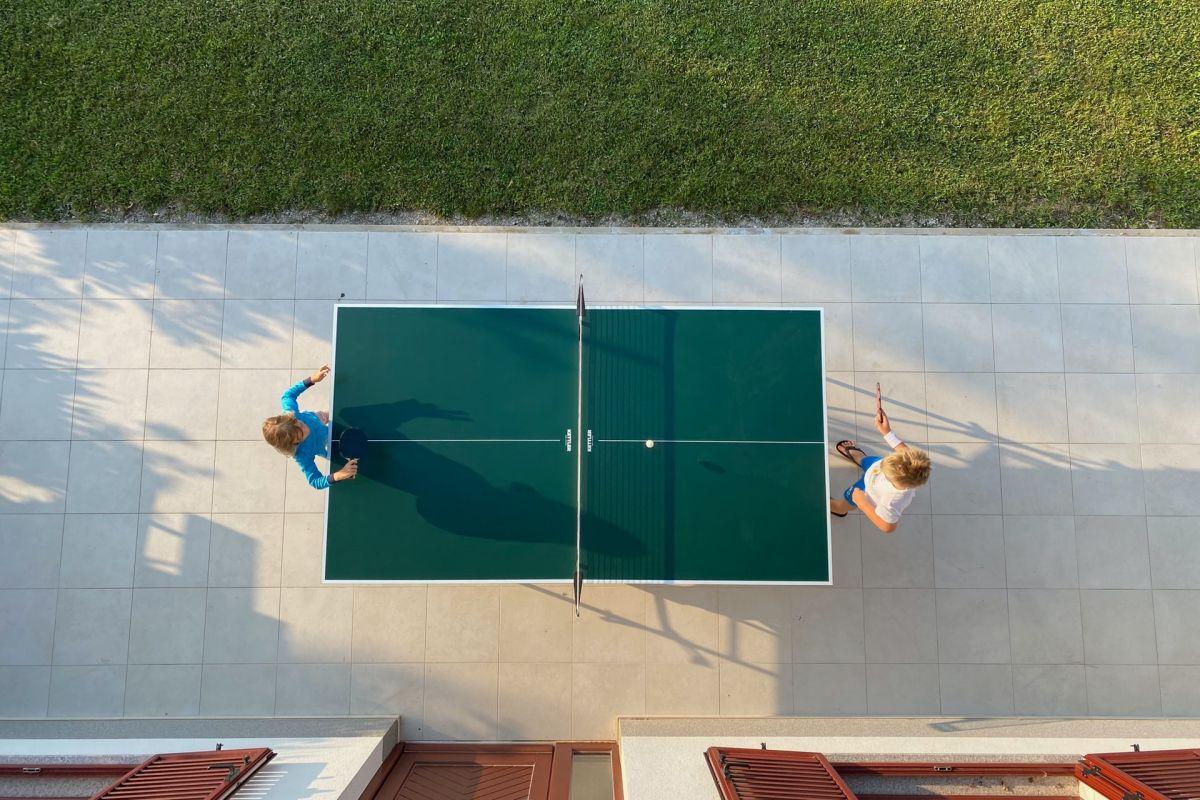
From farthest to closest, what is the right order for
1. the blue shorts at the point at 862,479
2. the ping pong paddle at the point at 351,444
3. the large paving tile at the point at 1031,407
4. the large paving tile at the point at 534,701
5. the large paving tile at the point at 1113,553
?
the large paving tile at the point at 1031,407, the large paving tile at the point at 1113,553, the large paving tile at the point at 534,701, the blue shorts at the point at 862,479, the ping pong paddle at the point at 351,444

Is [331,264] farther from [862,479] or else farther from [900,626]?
[900,626]

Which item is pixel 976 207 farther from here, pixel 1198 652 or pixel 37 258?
pixel 37 258

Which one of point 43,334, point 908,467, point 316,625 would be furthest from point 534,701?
point 43,334

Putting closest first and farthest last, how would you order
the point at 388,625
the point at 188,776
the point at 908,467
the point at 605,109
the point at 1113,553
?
the point at 188,776
the point at 908,467
the point at 388,625
the point at 1113,553
the point at 605,109

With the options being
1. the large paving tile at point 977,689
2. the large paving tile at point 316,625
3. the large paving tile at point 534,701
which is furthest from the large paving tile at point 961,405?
the large paving tile at point 316,625

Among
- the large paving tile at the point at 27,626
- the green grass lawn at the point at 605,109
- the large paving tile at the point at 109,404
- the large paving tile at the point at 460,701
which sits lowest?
the large paving tile at the point at 460,701

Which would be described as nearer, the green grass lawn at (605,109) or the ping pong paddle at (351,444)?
the ping pong paddle at (351,444)

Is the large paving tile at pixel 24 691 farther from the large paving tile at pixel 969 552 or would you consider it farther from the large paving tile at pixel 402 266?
the large paving tile at pixel 969 552
